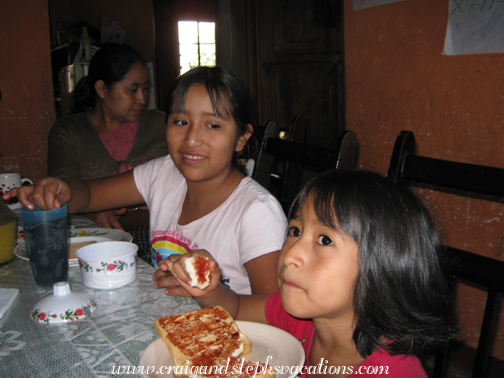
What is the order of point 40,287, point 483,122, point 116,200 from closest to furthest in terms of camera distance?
point 40,287, point 116,200, point 483,122

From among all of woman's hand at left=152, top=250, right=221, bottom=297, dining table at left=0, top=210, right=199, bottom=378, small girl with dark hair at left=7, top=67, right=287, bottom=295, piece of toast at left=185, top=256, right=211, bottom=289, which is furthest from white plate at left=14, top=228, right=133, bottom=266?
piece of toast at left=185, top=256, right=211, bottom=289

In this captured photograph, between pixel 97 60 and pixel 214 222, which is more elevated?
pixel 97 60

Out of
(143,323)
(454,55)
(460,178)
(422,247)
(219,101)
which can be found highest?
(454,55)

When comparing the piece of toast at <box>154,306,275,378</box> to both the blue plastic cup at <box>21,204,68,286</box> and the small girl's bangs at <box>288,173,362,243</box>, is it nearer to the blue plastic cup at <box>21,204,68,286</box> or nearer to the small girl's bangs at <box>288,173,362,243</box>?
the small girl's bangs at <box>288,173,362,243</box>

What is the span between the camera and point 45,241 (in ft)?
3.07

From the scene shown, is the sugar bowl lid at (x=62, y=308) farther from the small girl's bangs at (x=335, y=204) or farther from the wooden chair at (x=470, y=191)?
the wooden chair at (x=470, y=191)

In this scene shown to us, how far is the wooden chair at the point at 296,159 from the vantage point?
116 centimetres

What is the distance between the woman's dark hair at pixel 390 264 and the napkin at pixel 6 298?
654mm

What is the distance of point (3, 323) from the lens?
2.60ft

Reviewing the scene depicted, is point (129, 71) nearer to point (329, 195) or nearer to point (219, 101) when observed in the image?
point (219, 101)

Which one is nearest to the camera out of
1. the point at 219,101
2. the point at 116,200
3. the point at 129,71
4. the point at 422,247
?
the point at 422,247

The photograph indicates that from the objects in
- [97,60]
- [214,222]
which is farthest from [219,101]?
[97,60]

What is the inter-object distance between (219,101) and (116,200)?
639mm

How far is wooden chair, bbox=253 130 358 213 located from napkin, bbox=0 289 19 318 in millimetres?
760
